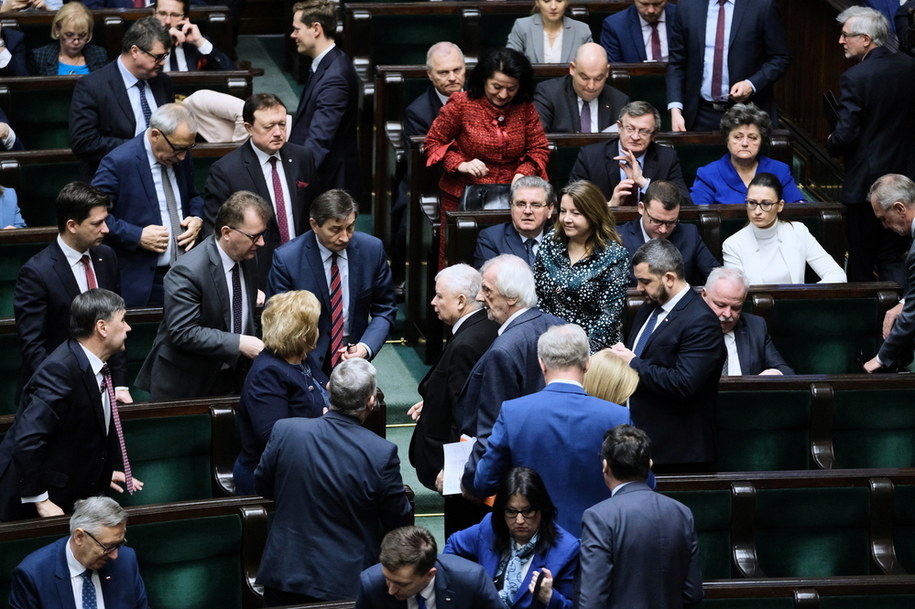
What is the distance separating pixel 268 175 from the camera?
5.12 m

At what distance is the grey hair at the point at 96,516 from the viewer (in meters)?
3.41

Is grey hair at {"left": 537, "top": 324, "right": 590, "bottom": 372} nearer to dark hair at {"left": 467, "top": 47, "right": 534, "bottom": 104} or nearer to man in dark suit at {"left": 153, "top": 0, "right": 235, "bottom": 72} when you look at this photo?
dark hair at {"left": 467, "top": 47, "right": 534, "bottom": 104}

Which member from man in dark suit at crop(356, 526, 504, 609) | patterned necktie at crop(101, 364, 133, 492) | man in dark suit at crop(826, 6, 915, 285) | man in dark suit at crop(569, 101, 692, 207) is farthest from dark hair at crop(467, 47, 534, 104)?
→ man in dark suit at crop(356, 526, 504, 609)

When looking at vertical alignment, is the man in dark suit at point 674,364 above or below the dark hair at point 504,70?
below

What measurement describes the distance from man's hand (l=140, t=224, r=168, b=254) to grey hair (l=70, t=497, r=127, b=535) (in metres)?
1.66

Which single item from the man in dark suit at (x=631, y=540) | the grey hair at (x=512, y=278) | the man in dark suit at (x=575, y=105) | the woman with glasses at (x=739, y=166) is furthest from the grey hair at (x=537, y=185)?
the man in dark suit at (x=631, y=540)

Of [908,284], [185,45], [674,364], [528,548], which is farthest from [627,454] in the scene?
[185,45]

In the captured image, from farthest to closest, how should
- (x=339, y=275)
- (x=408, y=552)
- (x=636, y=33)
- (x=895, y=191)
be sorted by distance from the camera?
(x=636, y=33)
(x=895, y=191)
(x=339, y=275)
(x=408, y=552)

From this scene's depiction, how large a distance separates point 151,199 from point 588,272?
1545 millimetres

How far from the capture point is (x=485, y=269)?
13.0 ft

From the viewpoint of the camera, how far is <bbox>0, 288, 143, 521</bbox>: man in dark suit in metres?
3.77

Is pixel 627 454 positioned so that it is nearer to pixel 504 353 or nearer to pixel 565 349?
pixel 565 349

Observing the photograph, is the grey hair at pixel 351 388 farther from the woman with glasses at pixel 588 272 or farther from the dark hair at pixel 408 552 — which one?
the woman with glasses at pixel 588 272

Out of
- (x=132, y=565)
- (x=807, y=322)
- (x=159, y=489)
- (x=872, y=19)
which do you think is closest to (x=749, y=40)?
(x=872, y=19)
